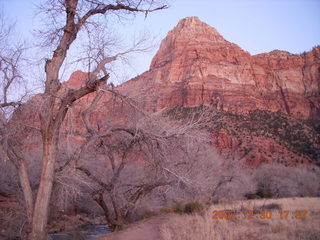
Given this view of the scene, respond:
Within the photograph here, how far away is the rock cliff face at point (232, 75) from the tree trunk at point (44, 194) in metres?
53.2

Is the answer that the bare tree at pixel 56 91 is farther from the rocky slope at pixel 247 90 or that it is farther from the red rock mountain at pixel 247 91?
the rocky slope at pixel 247 90

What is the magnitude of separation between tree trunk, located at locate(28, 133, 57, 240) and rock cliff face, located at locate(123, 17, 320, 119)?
5318cm

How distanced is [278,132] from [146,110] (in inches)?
1828

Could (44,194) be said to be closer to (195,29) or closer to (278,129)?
(278,129)

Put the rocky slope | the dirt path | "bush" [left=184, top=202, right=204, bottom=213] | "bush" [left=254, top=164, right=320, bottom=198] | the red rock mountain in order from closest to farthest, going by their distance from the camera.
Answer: the dirt path
"bush" [left=184, top=202, right=204, bottom=213]
"bush" [left=254, top=164, right=320, bottom=198]
the red rock mountain
the rocky slope

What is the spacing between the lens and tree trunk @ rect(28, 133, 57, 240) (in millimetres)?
6172

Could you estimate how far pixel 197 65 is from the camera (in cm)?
7450

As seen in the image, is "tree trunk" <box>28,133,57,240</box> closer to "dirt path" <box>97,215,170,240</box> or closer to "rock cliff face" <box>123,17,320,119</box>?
"dirt path" <box>97,215,170,240</box>

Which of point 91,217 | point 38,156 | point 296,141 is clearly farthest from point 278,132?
point 38,156

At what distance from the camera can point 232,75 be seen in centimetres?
7419

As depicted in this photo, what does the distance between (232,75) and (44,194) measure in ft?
237

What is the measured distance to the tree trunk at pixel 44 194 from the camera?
6.17 meters
